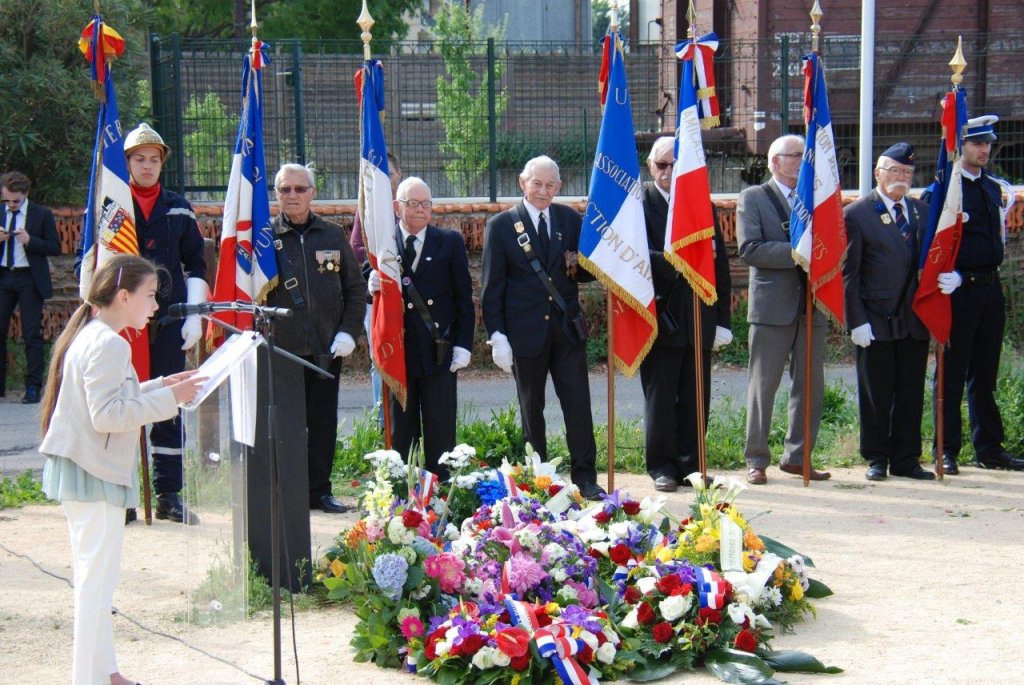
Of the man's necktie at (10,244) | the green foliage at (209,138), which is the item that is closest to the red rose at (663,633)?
the man's necktie at (10,244)

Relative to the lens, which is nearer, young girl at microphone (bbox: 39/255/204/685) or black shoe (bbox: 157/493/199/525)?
young girl at microphone (bbox: 39/255/204/685)

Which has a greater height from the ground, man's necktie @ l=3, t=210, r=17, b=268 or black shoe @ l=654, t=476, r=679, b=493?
man's necktie @ l=3, t=210, r=17, b=268

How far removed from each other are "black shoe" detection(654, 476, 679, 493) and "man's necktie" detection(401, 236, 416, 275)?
2.10 metres

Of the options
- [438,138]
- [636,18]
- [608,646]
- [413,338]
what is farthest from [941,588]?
[636,18]

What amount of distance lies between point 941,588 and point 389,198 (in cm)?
378

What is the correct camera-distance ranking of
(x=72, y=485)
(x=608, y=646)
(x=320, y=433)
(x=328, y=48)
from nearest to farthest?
(x=72, y=485) < (x=608, y=646) < (x=320, y=433) < (x=328, y=48)

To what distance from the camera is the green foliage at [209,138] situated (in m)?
13.8

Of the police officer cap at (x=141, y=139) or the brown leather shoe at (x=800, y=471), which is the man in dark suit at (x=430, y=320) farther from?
the brown leather shoe at (x=800, y=471)

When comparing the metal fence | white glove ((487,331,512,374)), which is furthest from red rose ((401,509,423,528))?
the metal fence

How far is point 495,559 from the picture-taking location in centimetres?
562

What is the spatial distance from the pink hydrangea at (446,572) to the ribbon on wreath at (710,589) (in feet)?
3.28

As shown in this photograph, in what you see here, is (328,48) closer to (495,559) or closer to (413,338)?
(413,338)

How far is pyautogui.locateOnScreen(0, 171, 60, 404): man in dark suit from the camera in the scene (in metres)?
11.6

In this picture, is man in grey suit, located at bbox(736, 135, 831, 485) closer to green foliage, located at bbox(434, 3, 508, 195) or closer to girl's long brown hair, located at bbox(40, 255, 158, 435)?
girl's long brown hair, located at bbox(40, 255, 158, 435)
